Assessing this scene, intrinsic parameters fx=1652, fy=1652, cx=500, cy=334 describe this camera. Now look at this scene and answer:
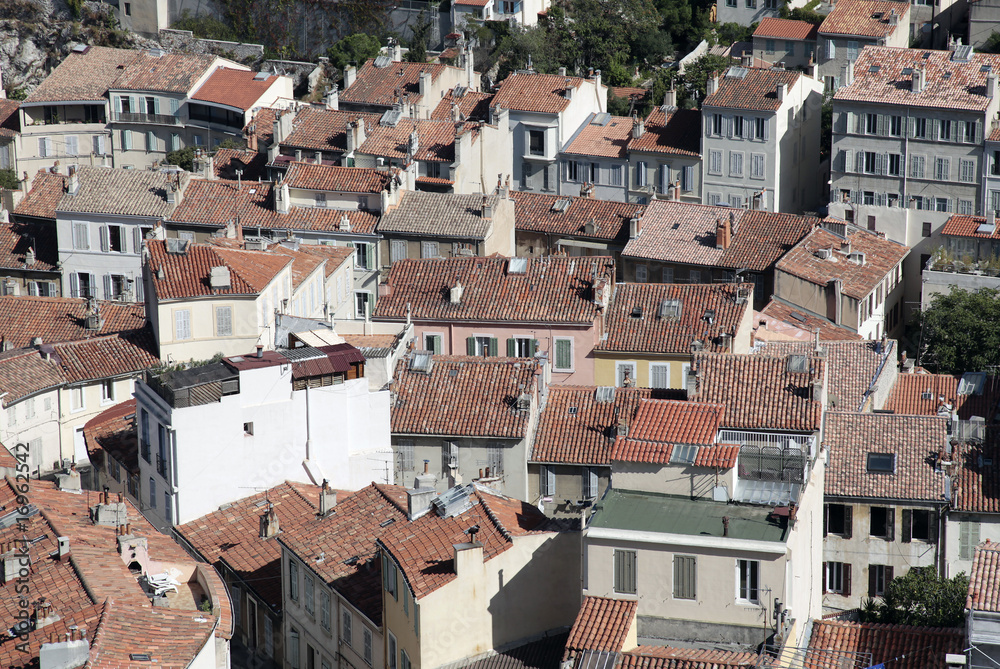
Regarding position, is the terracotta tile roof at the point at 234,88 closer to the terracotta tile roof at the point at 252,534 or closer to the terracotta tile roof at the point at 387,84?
the terracotta tile roof at the point at 387,84

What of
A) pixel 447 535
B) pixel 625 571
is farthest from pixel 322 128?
pixel 625 571

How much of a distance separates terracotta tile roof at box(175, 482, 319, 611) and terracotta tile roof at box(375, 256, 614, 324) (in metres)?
16.8

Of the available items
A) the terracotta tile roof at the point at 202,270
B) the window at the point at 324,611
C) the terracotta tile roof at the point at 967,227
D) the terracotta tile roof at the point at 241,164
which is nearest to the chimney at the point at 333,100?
the terracotta tile roof at the point at 241,164

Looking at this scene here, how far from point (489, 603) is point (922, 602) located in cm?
1496

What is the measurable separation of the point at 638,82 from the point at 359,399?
191 ft

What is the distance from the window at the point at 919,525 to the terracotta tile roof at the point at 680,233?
2844 cm

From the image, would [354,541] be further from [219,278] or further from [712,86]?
[712,86]

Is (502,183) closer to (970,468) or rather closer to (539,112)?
(539,112)

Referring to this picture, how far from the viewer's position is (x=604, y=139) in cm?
10175

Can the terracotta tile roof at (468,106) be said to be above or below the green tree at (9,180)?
above

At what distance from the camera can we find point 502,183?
3836 inches

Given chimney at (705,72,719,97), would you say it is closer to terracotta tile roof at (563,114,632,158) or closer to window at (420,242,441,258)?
terracotta tile roof at (563,114,632,158)

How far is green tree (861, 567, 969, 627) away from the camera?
2015 inches

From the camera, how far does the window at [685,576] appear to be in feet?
144
